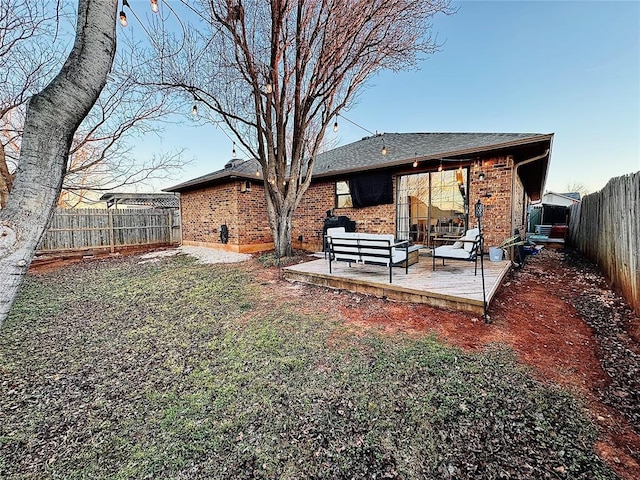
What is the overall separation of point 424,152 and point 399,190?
132 cm

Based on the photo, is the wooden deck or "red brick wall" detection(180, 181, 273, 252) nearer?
the wooden deck

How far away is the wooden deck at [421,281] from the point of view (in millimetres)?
3991

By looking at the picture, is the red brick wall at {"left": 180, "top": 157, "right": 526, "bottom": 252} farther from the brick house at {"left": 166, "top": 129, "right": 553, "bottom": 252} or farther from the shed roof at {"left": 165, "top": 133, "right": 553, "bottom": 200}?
the shed roof at {"left": 165, "top": 133, "right": 553, "bottom": 200}

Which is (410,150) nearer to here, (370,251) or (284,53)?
(284,53)

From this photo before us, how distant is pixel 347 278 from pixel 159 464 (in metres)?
3.85

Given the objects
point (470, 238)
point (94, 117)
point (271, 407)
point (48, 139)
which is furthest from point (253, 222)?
point (48, 139)

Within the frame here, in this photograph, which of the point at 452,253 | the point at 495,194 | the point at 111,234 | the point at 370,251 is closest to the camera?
the point at 370,251

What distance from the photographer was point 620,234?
4.47m

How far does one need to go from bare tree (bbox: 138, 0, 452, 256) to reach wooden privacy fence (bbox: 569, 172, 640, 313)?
5.47 metres

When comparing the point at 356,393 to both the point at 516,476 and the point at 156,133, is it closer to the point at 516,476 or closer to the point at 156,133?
the point at 516,476

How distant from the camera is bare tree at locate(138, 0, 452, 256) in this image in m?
6.21

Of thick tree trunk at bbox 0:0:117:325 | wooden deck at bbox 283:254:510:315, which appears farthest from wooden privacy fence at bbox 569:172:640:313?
thick tree trunk at bbox 0:0:117:325

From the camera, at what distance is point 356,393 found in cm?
233

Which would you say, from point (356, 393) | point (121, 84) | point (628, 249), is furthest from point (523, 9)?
point (121, 84)
